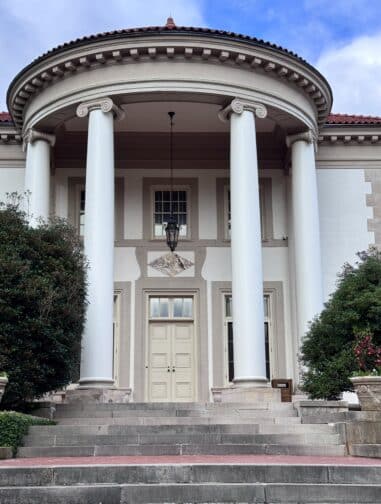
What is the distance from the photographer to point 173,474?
8664 millimetres

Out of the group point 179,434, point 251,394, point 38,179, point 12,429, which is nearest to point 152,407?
point 179,434

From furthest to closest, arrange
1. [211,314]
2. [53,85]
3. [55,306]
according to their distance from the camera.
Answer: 1. [211,314]
2. [53,85]
3. [55,306]

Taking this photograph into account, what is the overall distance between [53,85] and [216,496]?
13.5m

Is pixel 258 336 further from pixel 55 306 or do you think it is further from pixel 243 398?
pixel 55 306

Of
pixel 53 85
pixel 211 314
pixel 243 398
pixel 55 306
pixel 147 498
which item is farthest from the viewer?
pixel 211 314

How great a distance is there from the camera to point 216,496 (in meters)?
8.12

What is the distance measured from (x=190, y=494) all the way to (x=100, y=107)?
1209 centimetres

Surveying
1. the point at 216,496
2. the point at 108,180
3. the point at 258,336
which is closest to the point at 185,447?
the point at 216,496

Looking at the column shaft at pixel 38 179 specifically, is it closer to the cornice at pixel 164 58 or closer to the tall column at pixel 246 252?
the cornice at pixel 164 58

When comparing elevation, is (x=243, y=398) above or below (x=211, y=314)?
below

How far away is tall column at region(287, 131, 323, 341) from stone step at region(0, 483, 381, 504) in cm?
1009

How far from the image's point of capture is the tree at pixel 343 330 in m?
14.4

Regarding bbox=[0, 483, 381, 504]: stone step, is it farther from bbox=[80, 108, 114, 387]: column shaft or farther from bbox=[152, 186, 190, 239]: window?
bbox=[152, 186, 190, 239]: window

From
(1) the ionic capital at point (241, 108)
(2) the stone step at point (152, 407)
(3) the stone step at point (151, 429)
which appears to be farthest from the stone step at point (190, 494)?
(1) the ionic capital at point (241, 108)
